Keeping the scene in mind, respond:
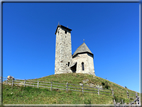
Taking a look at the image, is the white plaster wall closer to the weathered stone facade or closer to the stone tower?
the weathered stone facade

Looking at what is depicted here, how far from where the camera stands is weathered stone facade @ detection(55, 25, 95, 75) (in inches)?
1155

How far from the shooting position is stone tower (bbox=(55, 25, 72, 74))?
30.2 metres

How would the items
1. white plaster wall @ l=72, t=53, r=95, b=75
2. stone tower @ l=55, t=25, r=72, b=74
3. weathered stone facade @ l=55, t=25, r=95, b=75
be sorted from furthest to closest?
stone tower @ l=55, t=25, r=72, b=74 → weathered stone facade @ l=55, t=25, r=95, b=75 → white plaster wall @ l=72, t=53, r=95, b=75

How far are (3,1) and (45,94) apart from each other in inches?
421

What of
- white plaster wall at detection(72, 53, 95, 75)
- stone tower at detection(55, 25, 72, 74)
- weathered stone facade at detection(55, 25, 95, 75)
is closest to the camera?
white plaster wall at detection(72, 53, 95, 75)

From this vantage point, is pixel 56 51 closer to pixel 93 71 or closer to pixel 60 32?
pixel 60 32

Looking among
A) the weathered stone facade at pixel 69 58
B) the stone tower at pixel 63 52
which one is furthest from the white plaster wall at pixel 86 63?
the stone tower at pixel 63 52

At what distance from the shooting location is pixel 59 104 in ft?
36.5

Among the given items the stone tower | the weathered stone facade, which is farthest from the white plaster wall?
the stone tower

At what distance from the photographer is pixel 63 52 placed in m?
31.5

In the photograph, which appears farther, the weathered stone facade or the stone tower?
the stone tower

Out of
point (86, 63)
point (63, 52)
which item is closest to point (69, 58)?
point (63, 52)

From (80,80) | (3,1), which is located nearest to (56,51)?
(80,80)

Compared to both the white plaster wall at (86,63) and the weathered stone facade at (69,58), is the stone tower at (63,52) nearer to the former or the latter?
the weathered stone facade at (69,58)
